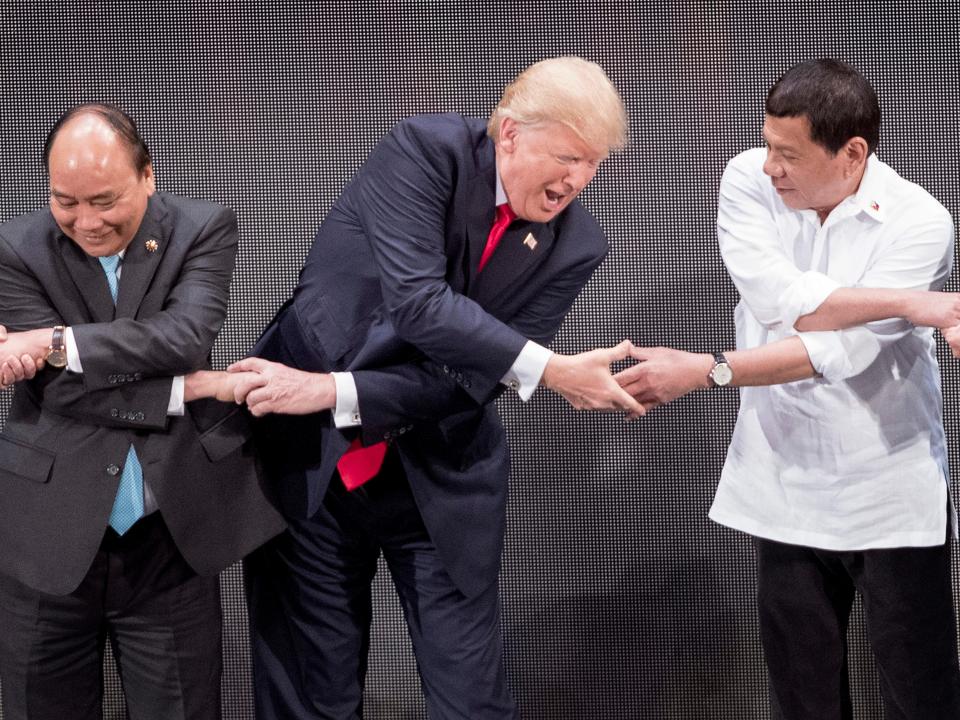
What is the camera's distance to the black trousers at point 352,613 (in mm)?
2738

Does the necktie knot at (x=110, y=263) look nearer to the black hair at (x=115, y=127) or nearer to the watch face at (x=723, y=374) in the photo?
the black hair at (x=115, y=127)

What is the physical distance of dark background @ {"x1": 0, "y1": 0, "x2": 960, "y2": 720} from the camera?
3.48 m

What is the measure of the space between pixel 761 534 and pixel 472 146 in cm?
106

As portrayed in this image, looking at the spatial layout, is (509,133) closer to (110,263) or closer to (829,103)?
(829,103)

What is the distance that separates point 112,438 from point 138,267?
13.1 inches

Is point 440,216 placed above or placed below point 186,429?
above

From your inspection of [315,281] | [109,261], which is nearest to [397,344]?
[315,281]

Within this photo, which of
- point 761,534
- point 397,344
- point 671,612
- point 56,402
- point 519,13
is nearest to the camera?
point 56,402

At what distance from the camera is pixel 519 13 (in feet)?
11.4

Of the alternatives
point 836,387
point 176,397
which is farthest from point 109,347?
point 836,387

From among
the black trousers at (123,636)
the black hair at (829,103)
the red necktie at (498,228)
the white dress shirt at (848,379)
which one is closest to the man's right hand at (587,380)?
the red necktie at (498,228)

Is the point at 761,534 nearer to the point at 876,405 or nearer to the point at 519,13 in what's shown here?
the point at 876,405

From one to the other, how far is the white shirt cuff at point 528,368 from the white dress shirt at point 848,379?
50 centimetres

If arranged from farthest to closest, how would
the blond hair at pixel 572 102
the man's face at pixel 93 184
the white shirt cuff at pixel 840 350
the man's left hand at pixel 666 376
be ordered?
the man's left hand at pixel 666 376, the white shirt cuff at pixel 840 350, the blond hair at pixel 572 102, the man's face at pixel 93 184
